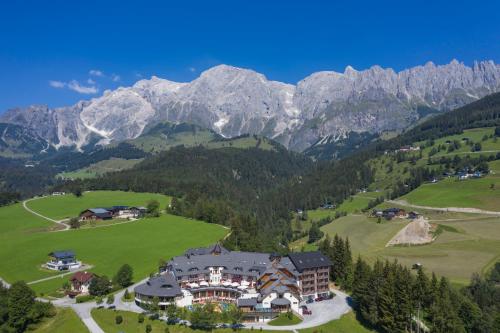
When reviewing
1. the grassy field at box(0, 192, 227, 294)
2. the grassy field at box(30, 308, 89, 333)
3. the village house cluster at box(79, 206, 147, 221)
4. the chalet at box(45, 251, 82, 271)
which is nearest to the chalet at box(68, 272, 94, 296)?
the grassy field at box(0, 192, 227, 294)

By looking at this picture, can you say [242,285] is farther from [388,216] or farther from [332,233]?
[388,216]

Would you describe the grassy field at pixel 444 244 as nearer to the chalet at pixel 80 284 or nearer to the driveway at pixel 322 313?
the driveway at pixel 322 313

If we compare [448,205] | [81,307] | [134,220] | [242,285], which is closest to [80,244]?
[134,220]

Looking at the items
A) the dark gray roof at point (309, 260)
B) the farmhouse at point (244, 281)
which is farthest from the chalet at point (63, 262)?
the dark gray roof at point (309, 260)

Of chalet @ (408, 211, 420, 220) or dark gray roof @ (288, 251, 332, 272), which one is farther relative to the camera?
chalet @ (408, 211, 420, 220)

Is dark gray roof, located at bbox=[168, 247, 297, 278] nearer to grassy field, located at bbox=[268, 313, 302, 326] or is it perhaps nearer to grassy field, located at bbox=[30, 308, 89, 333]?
grassy field, located at bbox=[268, 313, 302, 326]
